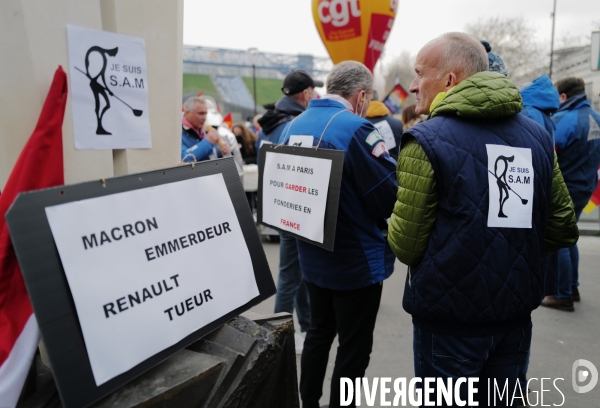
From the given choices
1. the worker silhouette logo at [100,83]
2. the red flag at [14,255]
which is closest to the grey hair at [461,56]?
the worker silhouette logo at [100,83]

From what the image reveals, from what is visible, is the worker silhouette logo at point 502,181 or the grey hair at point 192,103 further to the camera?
the grey hair at point 192,103

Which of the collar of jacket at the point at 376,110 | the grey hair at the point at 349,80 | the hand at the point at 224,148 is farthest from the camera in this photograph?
the hand at the point at 224,148

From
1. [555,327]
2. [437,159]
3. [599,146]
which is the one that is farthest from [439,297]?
[599,146]

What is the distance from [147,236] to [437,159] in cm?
97

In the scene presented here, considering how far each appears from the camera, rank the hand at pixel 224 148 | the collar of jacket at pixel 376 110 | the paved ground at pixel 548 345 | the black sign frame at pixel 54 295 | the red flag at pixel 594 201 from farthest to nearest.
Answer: the red flag at pixel 594 201, the hand at pixel 224 148, the collar of jacket at pixel 376 110, the paved ground at pixel 548 345, the black sign frame at pixel 54 295

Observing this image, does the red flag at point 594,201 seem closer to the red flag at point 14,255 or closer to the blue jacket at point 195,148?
the blue jacket at point 195,148

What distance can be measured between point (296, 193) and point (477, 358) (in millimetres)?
1039

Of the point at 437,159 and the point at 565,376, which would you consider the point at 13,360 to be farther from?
the point at 565,376

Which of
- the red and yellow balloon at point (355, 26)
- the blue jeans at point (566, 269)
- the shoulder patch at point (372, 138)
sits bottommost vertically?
the blue jeans at point (566, 269)

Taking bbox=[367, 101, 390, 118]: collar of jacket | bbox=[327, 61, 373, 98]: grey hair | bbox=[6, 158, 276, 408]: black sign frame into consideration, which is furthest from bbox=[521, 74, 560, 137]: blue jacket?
bbox=[6, 158, 276, 408]: black sign frame

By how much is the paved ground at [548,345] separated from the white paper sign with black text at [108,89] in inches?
82.4

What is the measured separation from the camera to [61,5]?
1.13 metres

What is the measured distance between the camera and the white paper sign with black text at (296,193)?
195cm

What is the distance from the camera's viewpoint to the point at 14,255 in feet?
3.16
